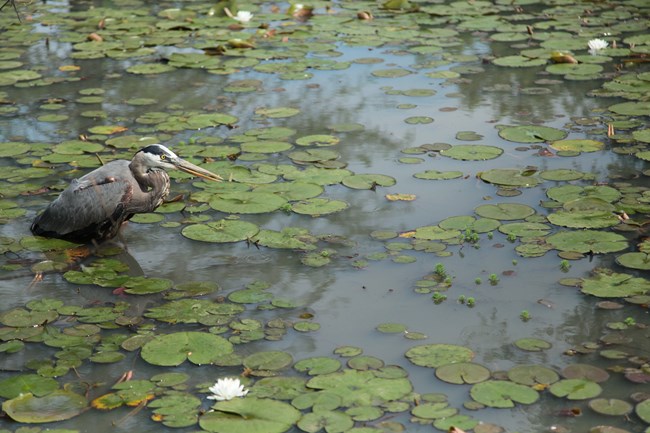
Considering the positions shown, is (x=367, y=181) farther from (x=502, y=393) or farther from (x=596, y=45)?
(x=596, y=45)

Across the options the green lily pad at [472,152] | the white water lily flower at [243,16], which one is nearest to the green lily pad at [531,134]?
the green lily pad at [472,152]

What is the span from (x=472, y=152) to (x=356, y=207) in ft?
3.99

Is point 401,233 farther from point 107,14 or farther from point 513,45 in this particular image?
point 107,14

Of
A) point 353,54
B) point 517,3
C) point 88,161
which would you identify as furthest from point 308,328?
point 517,3

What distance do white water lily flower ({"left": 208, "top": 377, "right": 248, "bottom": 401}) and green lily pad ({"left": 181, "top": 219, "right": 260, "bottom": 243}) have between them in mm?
1751

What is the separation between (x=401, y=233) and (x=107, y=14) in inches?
268

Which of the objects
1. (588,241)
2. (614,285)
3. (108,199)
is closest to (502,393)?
(614,285)

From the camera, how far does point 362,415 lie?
384 cm

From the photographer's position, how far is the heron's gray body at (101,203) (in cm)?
559

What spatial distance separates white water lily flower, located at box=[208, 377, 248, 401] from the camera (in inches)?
155

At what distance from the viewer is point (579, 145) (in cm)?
687

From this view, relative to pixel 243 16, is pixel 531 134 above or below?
below

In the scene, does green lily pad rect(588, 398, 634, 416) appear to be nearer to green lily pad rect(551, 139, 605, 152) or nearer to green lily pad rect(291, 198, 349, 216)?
green lily pad rect(291, 198, 349, 216)

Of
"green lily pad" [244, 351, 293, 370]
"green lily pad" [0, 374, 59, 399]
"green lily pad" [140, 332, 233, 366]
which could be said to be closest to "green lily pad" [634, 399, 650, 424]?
"green lily pad" [244, 351, 293, 370]
